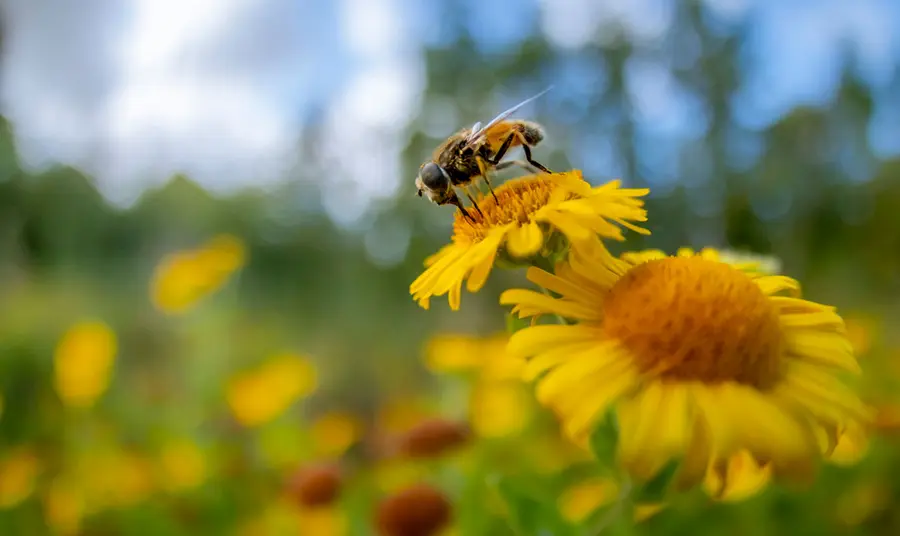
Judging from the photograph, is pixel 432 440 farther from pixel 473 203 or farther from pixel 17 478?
pixel 17 478

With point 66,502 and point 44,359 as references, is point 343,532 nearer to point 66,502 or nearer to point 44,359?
point 66,502

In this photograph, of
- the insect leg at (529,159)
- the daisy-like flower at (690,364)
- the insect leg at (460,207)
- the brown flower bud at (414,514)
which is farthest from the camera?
the brown flower bud at (414,514)

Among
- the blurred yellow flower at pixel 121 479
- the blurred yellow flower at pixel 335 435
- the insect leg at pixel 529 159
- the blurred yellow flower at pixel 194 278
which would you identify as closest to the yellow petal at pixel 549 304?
the insect leg at pixel 529 159

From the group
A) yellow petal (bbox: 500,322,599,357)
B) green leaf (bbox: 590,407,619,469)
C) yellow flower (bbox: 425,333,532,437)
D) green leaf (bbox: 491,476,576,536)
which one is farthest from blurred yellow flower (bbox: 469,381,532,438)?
yellow petal (bbox: 500,322,599,357)

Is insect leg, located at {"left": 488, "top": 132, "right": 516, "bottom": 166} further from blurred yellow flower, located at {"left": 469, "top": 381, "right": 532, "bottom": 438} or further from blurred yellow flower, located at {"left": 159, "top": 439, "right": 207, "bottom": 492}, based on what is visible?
blurred yellow flower, located at {"left": 159, "top": 439, "right": 207, "bottom": 492}

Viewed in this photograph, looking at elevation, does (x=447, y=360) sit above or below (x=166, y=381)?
above

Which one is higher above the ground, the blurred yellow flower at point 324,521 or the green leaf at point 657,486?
the green leaf at point 657,486

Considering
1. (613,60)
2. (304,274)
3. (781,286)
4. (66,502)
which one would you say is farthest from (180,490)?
(304,274)

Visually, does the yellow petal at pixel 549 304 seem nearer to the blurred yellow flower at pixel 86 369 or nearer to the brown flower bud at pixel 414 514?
the brown flower bud at pixel 414 514
